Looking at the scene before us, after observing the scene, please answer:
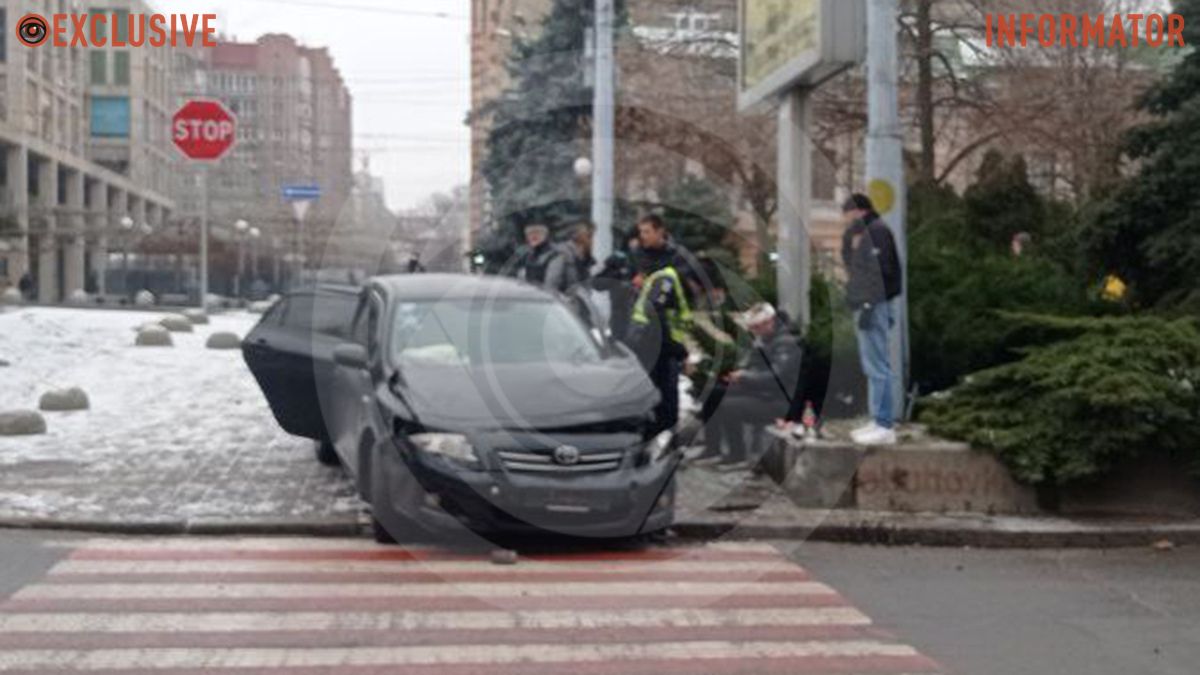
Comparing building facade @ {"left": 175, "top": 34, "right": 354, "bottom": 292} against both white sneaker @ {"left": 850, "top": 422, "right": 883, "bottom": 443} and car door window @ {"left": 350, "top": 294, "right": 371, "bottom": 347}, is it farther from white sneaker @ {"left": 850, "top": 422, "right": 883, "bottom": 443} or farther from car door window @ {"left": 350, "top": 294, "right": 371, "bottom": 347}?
white sneaker @ {"left": 850, "top": 422, "right": 883, "bottom": 443}

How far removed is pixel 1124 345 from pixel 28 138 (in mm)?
64813

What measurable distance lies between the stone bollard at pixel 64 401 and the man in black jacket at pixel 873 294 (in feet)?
27.3

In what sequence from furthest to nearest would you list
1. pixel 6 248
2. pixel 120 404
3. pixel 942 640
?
pixel 6 248 < pixel 120 404 < pixel 942 640

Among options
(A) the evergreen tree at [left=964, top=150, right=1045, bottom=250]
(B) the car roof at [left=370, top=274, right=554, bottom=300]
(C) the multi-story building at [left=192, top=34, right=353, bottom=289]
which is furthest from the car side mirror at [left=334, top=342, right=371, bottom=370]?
(C) the multi-story building at [left=192, top=34, right=353, bottom=289]

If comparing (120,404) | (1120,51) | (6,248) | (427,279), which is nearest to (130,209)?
(6,248)

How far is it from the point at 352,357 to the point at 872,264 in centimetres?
383

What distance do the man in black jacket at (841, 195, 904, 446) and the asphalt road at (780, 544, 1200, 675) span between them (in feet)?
3.83

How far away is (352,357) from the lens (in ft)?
30.9

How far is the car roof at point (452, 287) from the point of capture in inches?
401

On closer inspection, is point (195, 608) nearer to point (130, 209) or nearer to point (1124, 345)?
point (1124, 345)

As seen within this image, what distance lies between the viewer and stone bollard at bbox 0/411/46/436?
502 inches

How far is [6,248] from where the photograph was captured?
5147 cm

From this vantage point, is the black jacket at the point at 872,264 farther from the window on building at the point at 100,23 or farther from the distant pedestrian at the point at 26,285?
the window on building at the point at 100,23
